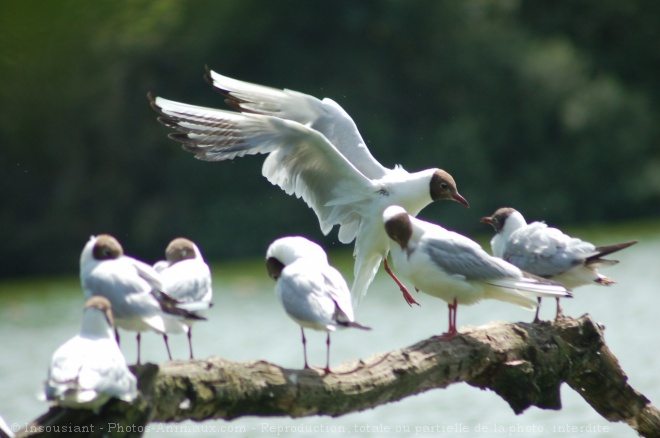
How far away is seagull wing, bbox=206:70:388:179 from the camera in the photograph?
Result: 7.90m

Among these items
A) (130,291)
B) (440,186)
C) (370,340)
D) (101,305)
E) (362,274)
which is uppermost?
(370,340)

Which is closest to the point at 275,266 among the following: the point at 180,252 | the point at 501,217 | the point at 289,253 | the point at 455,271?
the point at 289,253

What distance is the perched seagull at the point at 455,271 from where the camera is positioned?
5.46 m

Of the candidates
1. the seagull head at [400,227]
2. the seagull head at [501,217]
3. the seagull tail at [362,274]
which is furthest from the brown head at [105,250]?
the seagull tail at [362,274]

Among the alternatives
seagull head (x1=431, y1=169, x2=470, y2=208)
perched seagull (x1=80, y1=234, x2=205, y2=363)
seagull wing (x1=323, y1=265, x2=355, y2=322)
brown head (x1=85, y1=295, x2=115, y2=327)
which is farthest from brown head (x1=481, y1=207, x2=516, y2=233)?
brown head (x1=85, y1=295, x2=115, y2=327)

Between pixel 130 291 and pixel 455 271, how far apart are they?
1.84 metres

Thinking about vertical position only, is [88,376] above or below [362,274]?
below

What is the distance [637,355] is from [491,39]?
1802 centimetres

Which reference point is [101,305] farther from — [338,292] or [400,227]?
[400,227]

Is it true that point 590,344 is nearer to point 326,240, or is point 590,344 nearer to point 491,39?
point 326,240

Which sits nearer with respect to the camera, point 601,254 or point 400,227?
point 400,227

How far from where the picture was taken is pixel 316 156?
7.30 m

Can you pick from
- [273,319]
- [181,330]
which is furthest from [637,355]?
[181,330]

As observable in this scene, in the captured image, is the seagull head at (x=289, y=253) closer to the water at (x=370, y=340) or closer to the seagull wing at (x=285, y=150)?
the seagull wing at (x=285, y=150)
